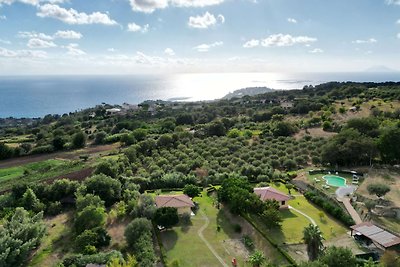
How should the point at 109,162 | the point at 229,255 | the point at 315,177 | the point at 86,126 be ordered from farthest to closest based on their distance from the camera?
1. the point at 86,126
2. the point at 109,162
3. the point at 315,177
4. the point at 229,255

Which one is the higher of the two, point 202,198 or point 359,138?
point 359,138

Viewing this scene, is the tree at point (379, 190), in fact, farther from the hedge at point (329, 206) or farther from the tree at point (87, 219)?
the tree at point (87, 219)

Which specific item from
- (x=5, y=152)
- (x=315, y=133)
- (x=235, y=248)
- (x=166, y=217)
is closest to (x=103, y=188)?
(x=166, y=217)

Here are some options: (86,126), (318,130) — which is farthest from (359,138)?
(86,126)

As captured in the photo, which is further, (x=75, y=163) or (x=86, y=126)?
(x=86, y=126)

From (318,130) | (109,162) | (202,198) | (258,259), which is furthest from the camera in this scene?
(318,130)

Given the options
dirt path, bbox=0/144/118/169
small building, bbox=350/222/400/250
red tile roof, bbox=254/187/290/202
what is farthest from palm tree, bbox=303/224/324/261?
dirt path, bbox=0/144/118/169

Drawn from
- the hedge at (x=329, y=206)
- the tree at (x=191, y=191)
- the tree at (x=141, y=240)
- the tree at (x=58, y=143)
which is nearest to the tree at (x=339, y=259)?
the hedge at (x=329, y=206)

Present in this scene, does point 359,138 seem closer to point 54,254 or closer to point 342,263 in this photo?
point 342,263
